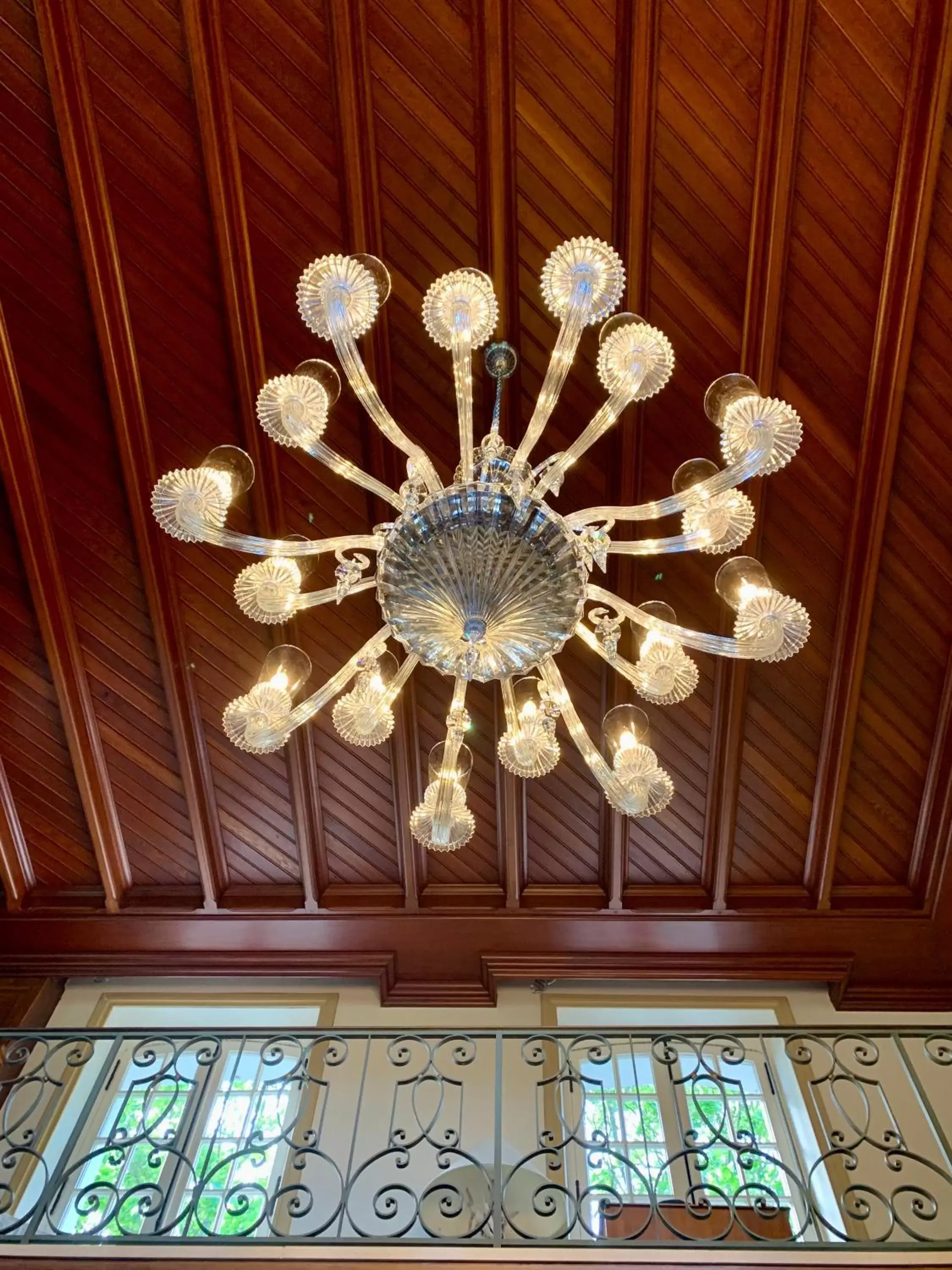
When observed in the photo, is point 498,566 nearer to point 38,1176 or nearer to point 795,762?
point 795,762

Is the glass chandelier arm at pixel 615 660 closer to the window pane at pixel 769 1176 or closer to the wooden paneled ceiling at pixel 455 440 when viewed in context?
the wooden paneled ceiling at pixel 455 440

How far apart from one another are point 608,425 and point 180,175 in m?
2.92

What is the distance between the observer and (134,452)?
15.7ft

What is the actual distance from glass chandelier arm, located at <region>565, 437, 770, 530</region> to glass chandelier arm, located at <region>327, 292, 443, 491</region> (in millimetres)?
A: 554

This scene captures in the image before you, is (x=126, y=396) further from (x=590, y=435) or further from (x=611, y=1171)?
(x=611, y=1171)

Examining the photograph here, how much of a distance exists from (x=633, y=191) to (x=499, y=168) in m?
0.67

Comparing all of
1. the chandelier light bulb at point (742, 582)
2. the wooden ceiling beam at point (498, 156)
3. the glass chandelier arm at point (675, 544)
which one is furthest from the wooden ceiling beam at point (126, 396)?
the chandelier light bulb at point (742, 582)

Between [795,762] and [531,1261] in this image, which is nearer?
[531,1261]

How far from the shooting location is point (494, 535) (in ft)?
9.11

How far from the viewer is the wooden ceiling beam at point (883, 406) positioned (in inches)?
151

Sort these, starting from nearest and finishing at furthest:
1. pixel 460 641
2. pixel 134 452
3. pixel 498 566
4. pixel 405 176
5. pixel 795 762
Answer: pixel 498 566 → pixel 460 641 → pixel 405 176 → pixel 134 452 → pixel 795 762

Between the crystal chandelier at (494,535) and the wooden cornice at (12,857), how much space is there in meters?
3.62

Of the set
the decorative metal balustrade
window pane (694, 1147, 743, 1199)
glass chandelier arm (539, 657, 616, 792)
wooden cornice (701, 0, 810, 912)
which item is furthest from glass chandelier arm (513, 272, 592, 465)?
window pane (694, 1147, 743, 1199)

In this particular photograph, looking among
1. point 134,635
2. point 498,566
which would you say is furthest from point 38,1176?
point 498,566
